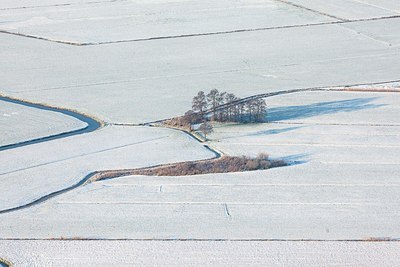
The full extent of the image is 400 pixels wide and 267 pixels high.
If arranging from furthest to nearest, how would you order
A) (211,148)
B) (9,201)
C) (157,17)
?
1. (157,17)
2. (211,148)
3. (9,201)

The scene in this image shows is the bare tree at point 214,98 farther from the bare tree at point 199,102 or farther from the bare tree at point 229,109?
the bare tree at point 229,109

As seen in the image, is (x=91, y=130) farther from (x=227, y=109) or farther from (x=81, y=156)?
(x=227, y=109)

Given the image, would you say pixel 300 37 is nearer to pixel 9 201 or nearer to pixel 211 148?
pixel 211 148

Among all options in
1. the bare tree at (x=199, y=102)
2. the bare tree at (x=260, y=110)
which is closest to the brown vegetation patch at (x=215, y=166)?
the bare tree at (x=260, y=110)

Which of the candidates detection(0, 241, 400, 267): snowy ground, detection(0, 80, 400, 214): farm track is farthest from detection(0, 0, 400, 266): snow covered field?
detection(0, 80, 400, 214): farm track

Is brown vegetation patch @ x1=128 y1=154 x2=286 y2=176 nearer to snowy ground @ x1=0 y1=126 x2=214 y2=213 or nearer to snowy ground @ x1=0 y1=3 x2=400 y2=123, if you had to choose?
snowy ground @ x1=0 y1=126 x2=214 y2=213

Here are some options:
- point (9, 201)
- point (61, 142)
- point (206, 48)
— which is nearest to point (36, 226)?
point (9, 201)

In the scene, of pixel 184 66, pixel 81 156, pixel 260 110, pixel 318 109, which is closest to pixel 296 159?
pixel 260 110
